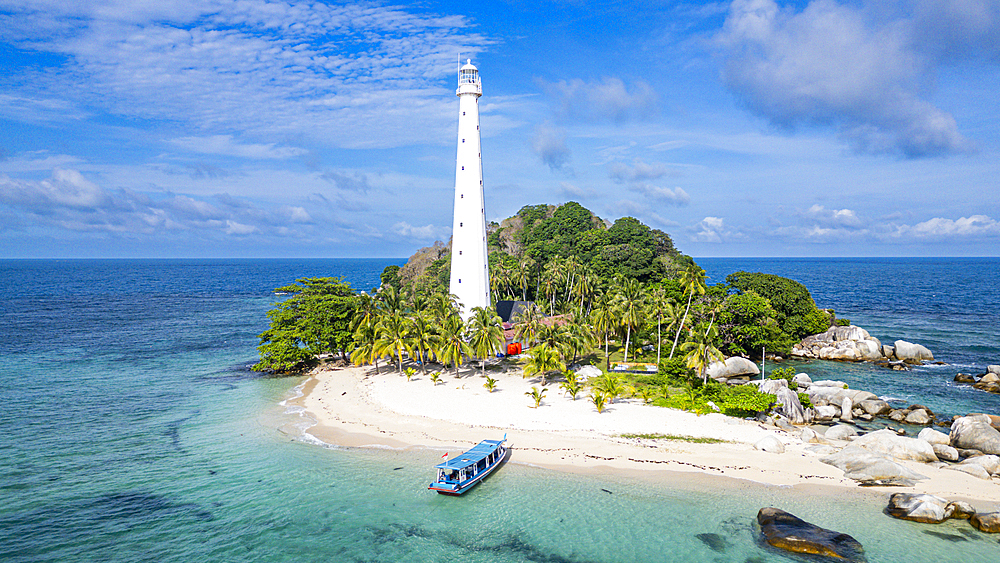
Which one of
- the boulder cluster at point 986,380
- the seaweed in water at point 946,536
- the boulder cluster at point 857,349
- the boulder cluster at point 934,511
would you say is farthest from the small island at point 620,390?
the boulder cluster at point 986,380

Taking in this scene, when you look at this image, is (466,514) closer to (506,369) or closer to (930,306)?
(506,369)

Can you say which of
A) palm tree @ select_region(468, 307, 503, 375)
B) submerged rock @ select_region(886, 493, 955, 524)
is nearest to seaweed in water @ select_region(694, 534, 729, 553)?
submerged rock @ select_region(886, 493, 955, 524)

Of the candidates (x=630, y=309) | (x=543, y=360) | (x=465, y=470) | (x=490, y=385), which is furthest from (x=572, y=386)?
(x=465, y=470)

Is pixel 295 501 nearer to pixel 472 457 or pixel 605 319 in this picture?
pixel 472 457

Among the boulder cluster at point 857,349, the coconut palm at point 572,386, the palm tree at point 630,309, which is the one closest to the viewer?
the coconut palm at point 572,386

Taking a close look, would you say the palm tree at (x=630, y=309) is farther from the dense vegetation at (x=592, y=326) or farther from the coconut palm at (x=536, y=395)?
the coconut palm at (x=536, y=395)

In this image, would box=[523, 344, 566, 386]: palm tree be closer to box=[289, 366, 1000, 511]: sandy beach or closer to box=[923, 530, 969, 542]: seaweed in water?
box=[289, 366, 1000, 511]: sandy beach
